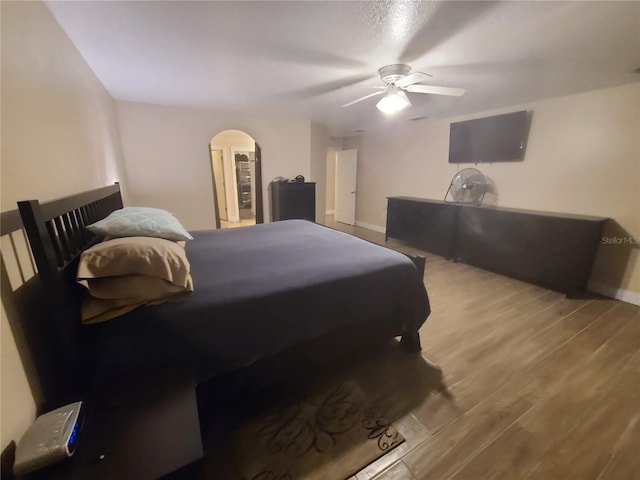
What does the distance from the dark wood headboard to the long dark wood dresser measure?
13.3 feet

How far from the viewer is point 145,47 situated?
1968 millimetres

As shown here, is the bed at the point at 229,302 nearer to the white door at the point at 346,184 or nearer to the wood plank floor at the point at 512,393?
the wood plank floor at the point at 512,393

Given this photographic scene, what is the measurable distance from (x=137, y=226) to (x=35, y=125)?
0.59 metres

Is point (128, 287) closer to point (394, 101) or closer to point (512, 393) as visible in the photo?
point (512, 393)

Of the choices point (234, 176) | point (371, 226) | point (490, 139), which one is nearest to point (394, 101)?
point (490, 139)

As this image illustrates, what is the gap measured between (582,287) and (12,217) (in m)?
4.51

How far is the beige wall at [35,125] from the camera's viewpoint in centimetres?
92

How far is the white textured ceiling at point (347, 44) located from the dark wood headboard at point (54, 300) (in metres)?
1.26

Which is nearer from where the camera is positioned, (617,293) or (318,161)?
(617,293)

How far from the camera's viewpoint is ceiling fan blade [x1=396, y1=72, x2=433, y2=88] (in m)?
2.11

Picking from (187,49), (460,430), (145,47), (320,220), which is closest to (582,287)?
(460,430)

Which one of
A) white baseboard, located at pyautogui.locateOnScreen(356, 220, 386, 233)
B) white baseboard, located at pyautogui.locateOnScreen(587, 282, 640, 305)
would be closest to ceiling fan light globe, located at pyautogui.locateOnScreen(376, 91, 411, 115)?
white baseboard, located at pyautogui.locateOnScreen(587, 282, 640, 305)

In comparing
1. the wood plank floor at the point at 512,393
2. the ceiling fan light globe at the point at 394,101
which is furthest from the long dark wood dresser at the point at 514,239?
→ the ceiling fan light globe at the point at 394,101

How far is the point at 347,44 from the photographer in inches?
74.0
